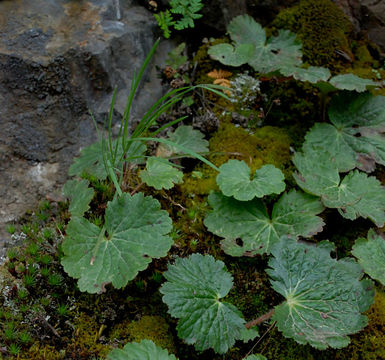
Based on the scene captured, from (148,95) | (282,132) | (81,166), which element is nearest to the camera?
(81,166)

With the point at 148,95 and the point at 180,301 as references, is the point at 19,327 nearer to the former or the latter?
the point at 180,301

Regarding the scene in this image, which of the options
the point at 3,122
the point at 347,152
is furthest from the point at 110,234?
the point at 347,152

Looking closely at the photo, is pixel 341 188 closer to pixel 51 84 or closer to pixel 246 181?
pixel 246 181

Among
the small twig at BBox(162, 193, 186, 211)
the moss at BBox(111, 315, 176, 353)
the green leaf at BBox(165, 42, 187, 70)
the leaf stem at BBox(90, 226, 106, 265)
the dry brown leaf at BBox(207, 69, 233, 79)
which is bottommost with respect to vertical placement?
the moss at BBox(111, 315, 176, 353)

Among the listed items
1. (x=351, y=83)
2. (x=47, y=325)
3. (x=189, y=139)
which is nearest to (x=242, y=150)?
(x=189, y=139)

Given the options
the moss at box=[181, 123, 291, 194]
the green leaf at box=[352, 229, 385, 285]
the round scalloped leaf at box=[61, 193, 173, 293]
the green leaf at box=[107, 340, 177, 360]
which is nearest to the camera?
the green leaf at box=[107, 340, 177, 360]

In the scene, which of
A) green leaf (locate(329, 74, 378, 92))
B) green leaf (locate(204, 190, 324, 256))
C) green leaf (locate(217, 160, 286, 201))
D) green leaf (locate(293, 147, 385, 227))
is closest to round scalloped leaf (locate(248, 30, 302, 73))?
green leaf (locate(329, 74, 378, 92))

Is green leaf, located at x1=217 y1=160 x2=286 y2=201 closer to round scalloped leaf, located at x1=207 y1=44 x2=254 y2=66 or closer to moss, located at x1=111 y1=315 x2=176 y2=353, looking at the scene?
moss, located at x1=111 y1=315 x2=176 y2=353

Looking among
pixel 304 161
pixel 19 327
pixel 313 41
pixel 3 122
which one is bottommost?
pixel 19 327

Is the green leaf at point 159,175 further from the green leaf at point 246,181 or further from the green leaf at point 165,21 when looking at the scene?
the green leaf at point 165,21
